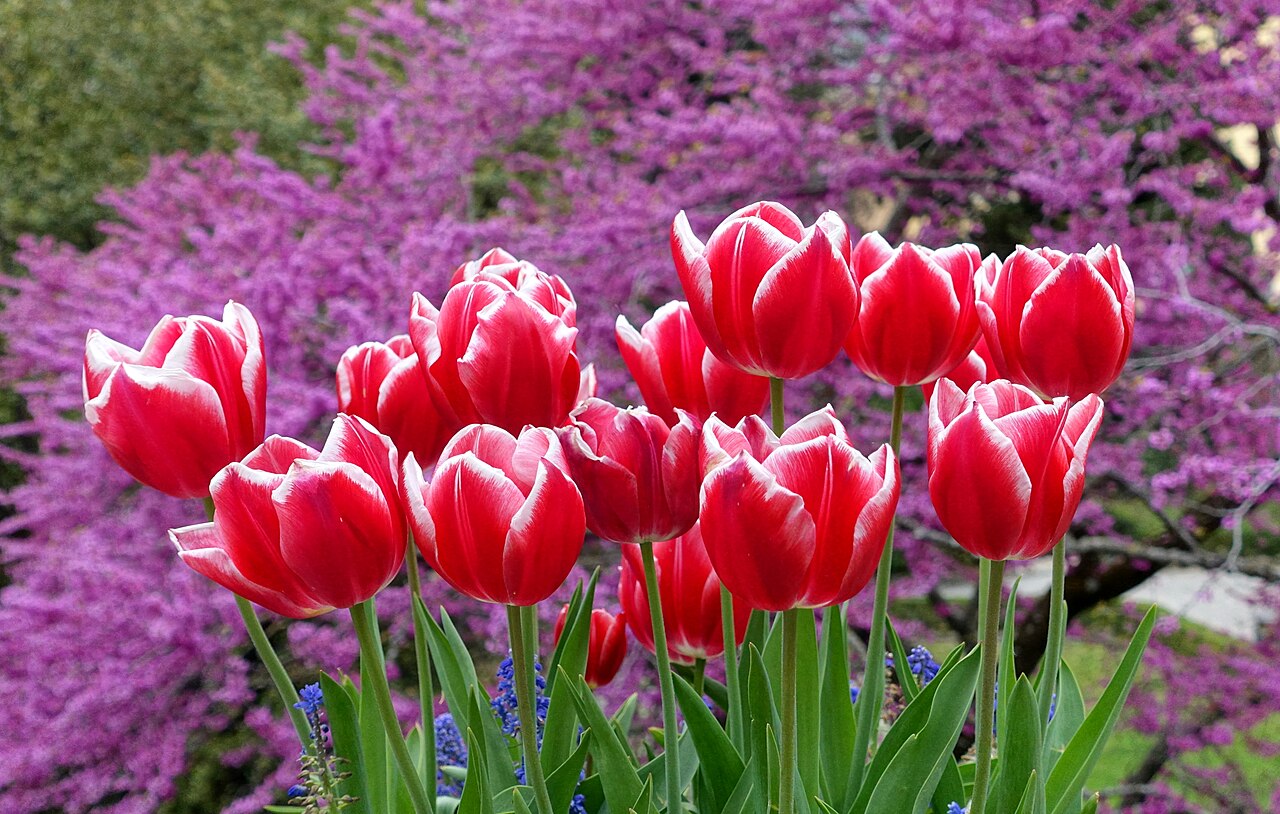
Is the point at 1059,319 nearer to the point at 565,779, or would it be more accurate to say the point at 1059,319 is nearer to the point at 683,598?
the point at 683,598

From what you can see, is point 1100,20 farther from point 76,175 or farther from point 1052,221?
point 76,175

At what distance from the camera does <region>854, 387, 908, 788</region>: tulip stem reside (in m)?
0.93

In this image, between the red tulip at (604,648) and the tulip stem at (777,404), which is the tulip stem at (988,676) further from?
the red tulip at (604,648)

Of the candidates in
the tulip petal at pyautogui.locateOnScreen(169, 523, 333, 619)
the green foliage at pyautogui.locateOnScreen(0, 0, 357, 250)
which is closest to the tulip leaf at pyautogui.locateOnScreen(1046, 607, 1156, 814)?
the tulip petal at pyautogui.locateOnScreen(169, 523, 333, 619)

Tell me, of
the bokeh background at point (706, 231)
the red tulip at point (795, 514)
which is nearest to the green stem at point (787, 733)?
the red tulip at point (795, 514)

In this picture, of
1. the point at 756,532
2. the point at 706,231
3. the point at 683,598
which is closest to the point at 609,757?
the point at 683,598

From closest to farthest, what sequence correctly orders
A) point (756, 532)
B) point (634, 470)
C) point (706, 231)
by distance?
point (756, 532) < point (634, 470) < point (706, 231)

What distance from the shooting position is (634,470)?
80cm

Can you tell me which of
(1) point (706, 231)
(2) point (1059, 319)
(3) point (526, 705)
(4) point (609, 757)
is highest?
(2) point (1059, 319)

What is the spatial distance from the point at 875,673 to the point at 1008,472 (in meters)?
0.33

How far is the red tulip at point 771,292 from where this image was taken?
0.79 meters

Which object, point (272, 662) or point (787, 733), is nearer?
point (787, 733)

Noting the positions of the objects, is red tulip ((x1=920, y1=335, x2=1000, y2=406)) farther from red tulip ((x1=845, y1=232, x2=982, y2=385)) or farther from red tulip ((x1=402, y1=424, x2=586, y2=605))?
red tulip ((x1=402, y1=424, x2=586, y2=605))

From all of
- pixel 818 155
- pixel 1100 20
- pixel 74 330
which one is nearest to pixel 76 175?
pixel 74 330
